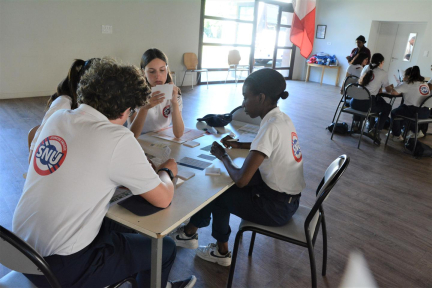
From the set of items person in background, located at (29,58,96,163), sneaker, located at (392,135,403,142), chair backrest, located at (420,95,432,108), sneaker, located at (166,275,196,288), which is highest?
person in background, located at (29,58,96,163)

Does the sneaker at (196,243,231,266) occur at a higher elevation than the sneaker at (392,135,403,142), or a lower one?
lower

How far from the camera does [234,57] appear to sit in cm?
876

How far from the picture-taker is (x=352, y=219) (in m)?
2.52

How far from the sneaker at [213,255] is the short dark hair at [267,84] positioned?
3.20ft

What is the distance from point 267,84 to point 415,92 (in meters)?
3.52

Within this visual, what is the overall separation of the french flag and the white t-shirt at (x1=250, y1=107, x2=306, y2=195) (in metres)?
1.14

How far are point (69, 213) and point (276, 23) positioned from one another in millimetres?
10243

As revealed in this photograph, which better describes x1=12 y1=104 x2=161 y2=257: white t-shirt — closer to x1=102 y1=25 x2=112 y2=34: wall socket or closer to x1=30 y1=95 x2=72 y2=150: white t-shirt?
x1=30 y1=95 x2=72 y2=150: white t-shirt

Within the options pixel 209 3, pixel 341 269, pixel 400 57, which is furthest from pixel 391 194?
pixel 400 57

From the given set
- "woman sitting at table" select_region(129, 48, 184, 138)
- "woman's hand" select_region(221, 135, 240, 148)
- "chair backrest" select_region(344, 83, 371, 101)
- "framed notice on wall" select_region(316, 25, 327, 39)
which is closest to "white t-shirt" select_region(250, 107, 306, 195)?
"woman's hand" select_region(221, 135, 240, 148)

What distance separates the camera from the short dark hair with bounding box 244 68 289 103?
1543mm

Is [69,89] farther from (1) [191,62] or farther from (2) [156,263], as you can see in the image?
(1) [191,62]

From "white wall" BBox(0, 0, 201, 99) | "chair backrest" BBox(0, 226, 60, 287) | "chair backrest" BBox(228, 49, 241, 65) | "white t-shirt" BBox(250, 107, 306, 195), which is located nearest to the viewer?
"chair backrest" BBox(0, 226, 60, 287)

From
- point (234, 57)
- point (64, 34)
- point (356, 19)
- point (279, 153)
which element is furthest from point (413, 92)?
point (356, 19)
